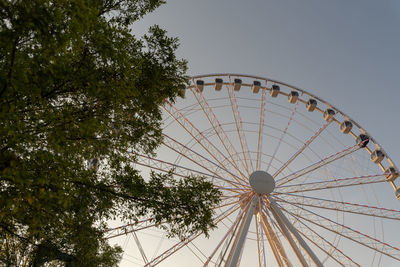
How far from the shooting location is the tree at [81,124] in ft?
12.7

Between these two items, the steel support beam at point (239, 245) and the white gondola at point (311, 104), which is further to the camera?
the white gondola at point (311, 104)

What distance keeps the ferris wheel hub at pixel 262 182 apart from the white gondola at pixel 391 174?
721 cm

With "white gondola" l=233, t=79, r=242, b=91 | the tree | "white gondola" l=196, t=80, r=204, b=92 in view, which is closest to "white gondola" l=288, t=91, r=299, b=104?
"white gondola" l=233, t=79, r=242, b=91

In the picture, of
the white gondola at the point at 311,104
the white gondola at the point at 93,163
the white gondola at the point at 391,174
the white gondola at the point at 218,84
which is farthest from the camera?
the white gondola at the point at 311,104

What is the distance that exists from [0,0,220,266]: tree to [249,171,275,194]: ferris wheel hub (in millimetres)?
9373

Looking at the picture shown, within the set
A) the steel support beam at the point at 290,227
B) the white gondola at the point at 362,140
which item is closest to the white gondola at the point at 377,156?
the white gondola at the point at 362,140

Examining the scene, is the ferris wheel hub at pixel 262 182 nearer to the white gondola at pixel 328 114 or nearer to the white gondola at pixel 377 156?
A: the white gondola at pixel 328 114

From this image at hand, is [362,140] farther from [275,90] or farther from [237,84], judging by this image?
[237,84]

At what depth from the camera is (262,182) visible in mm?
15414

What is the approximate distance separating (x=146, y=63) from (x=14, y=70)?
2.92 m

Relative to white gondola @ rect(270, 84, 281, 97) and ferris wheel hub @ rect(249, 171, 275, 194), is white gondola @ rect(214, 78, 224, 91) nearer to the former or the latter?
white gondola @ rect(270, 84, 281, 97)

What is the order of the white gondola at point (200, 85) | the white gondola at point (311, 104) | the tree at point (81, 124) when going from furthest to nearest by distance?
the white gondola at point (311, 104)
the white gondola at point (200, 85)
the tree at point (81, 124)

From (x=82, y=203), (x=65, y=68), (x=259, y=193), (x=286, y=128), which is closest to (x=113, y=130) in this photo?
(x=82, y=203)

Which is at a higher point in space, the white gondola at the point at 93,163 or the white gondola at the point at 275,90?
the white gondola at the point at 275,90
